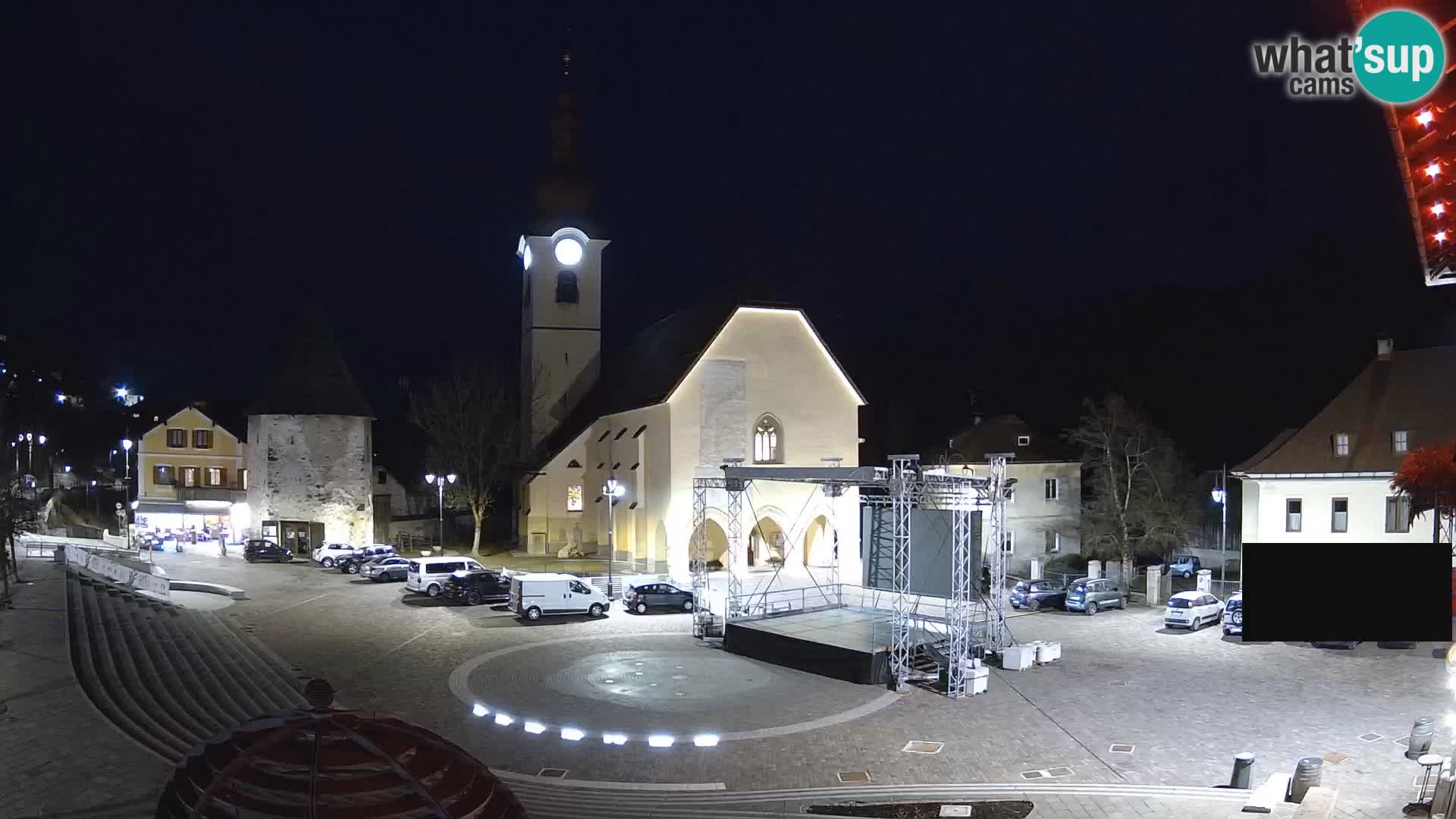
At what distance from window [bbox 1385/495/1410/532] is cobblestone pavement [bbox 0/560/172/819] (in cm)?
3439

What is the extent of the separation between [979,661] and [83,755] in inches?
651

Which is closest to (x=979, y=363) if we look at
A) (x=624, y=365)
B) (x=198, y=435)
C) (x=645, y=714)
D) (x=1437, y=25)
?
(x=624, y=365)

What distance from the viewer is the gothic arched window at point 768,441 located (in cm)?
4134

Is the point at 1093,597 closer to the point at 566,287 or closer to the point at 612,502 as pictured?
the point at 612,502

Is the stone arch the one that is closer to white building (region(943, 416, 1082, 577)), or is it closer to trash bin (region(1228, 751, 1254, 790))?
white building (region(943, 416, 1082, 577))

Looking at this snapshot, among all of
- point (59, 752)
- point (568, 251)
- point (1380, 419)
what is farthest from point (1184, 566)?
point (59, 752)

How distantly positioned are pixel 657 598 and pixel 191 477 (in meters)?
38.5

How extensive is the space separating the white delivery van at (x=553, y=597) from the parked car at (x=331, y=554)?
15898 millimetres

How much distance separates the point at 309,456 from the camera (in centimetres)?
4806

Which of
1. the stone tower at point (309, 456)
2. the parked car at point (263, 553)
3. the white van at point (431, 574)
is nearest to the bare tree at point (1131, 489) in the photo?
the white van at point (431, 574)

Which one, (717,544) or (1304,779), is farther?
(717,544)

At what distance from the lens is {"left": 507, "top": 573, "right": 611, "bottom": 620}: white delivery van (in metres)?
30.0

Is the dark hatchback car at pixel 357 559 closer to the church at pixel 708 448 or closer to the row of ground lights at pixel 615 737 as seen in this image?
the church at pixel 708 448

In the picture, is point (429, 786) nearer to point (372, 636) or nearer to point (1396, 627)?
point (1396, 627)
